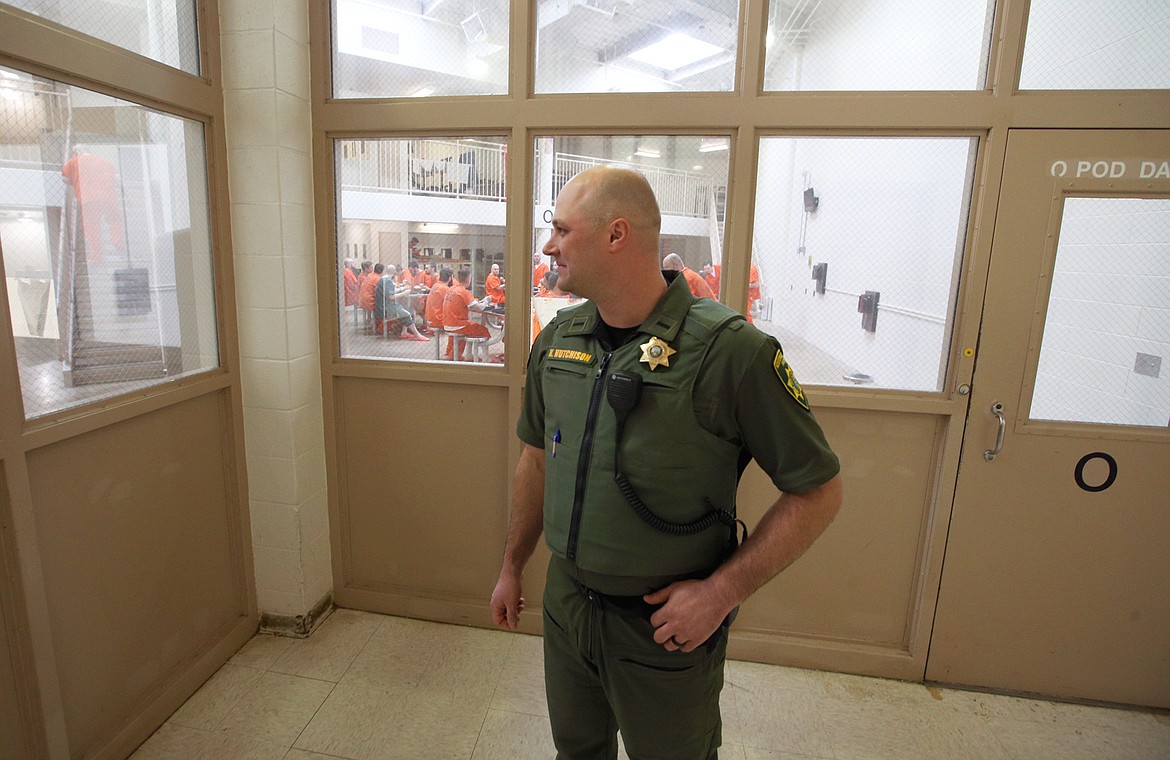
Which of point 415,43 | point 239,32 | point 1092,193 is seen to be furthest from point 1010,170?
point 239,32

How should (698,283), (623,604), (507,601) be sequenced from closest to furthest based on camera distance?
(623,604)
(507,601)
(698,283)

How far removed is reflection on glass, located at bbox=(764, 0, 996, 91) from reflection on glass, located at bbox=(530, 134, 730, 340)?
1.18ft

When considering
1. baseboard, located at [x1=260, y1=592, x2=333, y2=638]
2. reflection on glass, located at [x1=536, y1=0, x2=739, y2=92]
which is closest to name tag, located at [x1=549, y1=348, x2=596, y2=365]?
reflection on glass, located at [x1=536, y1=0, x2=739, y2=92]

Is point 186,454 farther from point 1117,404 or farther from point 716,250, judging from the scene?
point 1117,404

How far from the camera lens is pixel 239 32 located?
205cm

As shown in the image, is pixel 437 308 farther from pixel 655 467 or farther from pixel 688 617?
pixel 688 617

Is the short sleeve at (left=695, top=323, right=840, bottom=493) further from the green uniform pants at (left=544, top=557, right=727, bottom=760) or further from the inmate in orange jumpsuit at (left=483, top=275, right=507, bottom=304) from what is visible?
the inmate in orange jumpsuit at (left=483, top=275, right=507, bottom=304)

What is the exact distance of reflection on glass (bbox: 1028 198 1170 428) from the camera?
1.94 m

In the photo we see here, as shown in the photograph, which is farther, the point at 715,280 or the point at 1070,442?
the point at 715,280

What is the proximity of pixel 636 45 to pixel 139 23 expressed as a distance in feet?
5.05

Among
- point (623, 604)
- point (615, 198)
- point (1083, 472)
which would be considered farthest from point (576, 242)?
point (1083, 472)

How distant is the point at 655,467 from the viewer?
1.21 m

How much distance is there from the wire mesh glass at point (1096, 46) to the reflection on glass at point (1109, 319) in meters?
0.37

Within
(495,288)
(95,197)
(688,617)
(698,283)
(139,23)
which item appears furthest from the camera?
(495,288)
